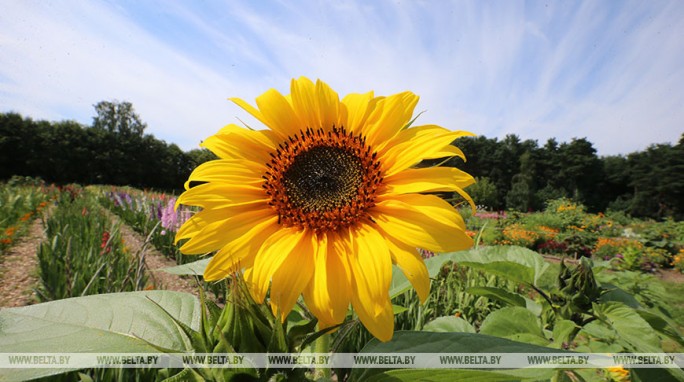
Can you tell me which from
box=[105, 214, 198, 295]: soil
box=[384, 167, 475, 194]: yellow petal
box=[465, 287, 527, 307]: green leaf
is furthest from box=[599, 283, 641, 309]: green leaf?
box=[105, 214, 198, 295]: soil

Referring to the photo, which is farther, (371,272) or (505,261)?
(505,261)

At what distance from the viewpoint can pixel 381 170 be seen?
0.73 metres

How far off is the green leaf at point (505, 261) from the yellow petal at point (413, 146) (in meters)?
0.27

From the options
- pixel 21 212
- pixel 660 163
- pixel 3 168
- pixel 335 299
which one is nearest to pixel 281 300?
pixel 335 299

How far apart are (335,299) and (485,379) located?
246 millimetres

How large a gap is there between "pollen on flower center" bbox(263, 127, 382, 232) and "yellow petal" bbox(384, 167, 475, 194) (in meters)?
0.05

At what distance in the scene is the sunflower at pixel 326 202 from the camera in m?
0.58

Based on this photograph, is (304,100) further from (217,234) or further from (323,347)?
(323,347)

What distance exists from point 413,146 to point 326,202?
214mm

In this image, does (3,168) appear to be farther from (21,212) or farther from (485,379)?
(485,379)

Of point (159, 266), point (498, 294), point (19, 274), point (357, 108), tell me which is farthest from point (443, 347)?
point (19, 274)

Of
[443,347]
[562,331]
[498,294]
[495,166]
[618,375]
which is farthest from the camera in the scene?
[495,166]

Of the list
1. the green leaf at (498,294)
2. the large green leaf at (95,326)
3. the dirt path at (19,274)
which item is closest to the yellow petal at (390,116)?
the large green leaf at (95,326)

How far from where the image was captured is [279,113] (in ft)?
2.47
